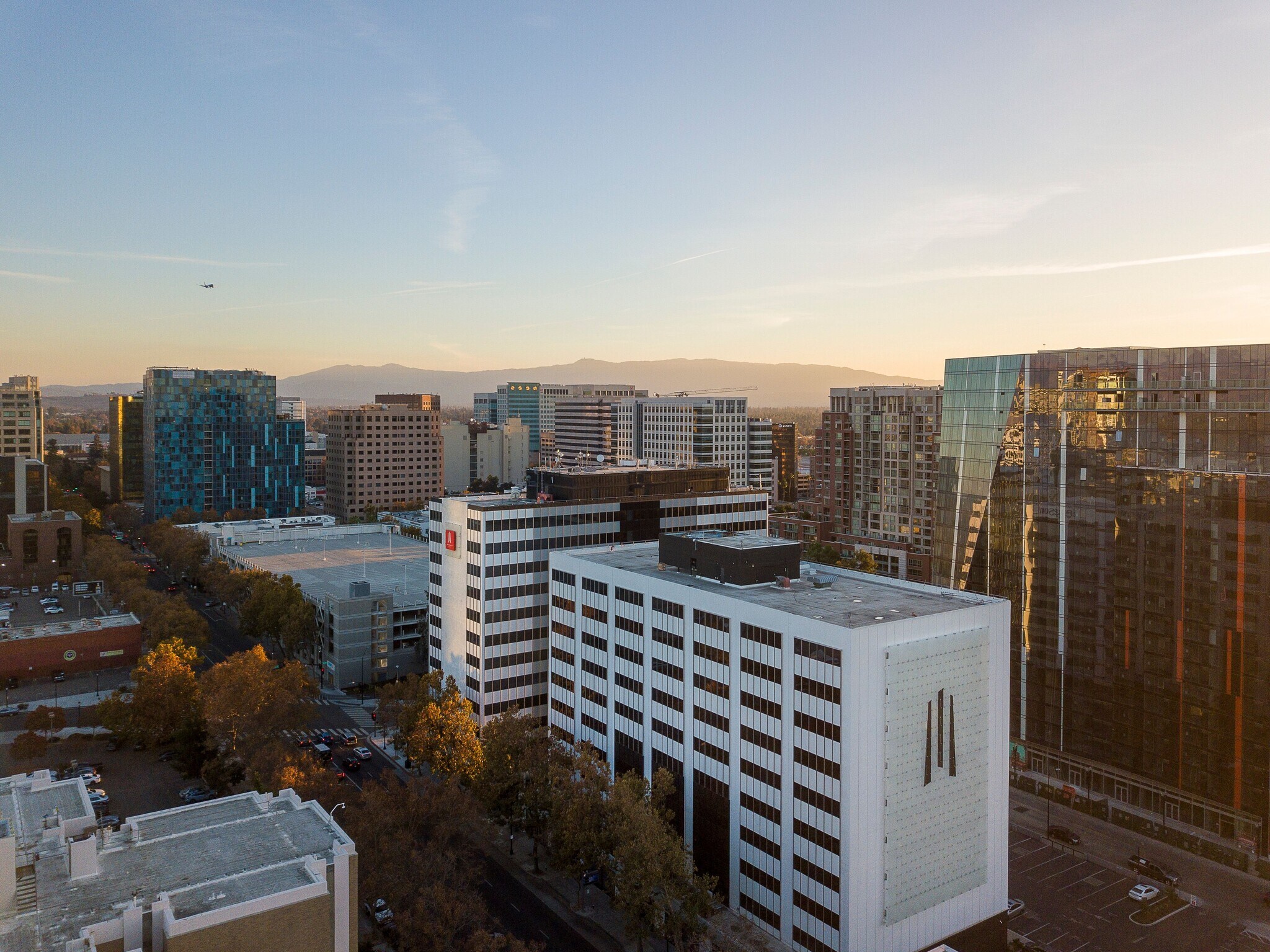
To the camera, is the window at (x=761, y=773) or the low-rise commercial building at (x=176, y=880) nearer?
the low-rise commercial building at (x=176, y=880)

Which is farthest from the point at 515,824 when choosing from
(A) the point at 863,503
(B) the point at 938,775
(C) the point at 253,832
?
(A) the point at 863,503

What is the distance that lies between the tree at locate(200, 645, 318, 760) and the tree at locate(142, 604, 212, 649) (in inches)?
1156

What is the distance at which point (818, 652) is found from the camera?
4931 cm

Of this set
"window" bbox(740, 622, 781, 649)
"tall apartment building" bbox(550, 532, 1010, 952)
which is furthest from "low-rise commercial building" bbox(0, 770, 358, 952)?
"window" bbox(740, 622, 781, 649)

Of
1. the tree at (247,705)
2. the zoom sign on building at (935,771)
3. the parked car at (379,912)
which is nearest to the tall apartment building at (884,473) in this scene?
the zoom sign on building at (935,771)

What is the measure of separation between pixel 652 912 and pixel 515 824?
54.7 ft

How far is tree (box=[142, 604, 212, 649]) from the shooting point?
100062 mm

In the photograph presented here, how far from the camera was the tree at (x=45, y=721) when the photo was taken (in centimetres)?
8038

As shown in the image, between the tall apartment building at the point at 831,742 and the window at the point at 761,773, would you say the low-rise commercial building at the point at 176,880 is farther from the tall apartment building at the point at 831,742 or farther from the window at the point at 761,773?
the tall apartment building at the point at 831,742

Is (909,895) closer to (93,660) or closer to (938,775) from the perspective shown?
(938,775)

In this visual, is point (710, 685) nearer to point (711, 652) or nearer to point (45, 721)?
point (711, 652)

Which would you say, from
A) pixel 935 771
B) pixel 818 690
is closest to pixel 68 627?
pixel 818 690

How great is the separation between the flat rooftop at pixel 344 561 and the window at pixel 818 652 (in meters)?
70.5

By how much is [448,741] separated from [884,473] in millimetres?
105933
